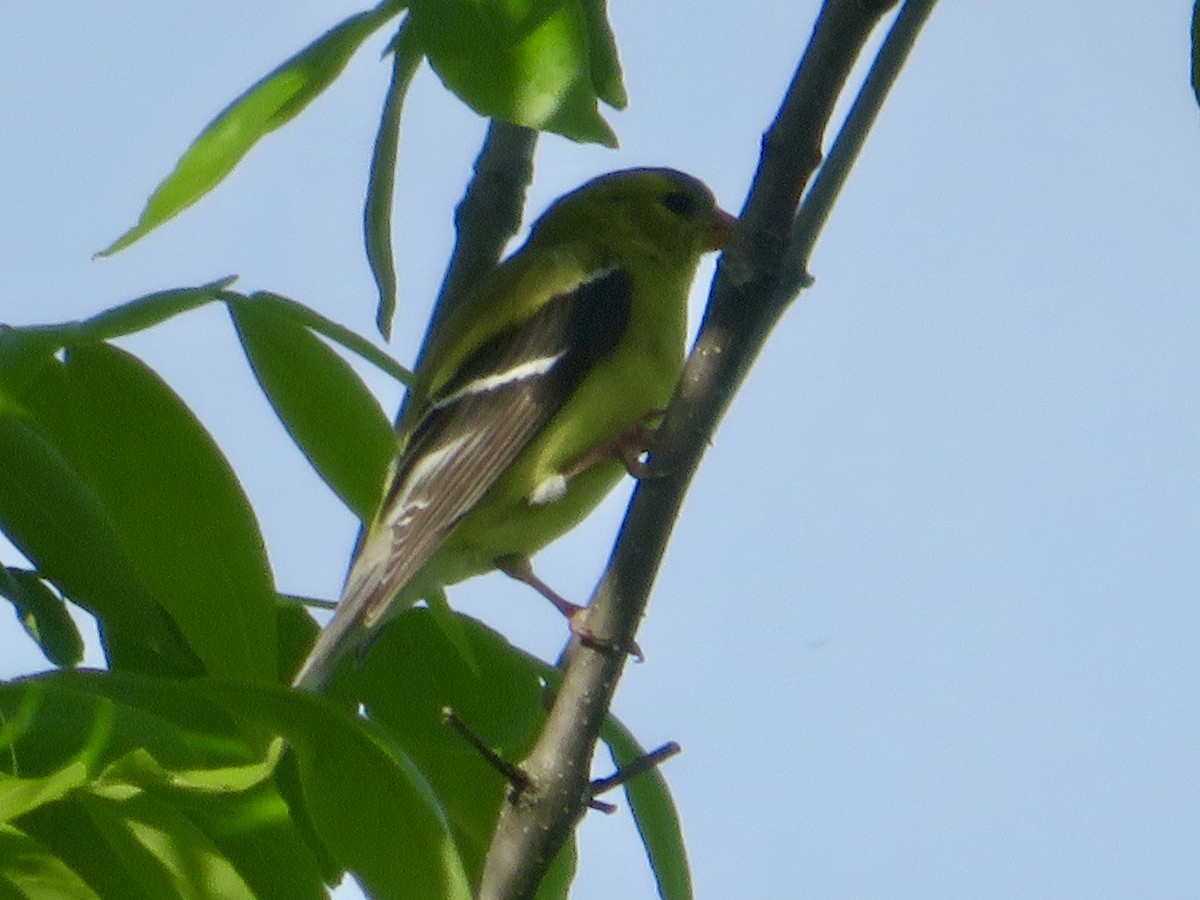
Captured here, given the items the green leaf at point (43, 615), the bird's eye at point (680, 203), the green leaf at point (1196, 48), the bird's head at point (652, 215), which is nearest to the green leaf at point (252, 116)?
the green leaf at point (43, 615)

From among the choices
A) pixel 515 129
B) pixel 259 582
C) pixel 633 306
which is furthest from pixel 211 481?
pixel 633 306

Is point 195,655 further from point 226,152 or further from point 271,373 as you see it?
point 226,152

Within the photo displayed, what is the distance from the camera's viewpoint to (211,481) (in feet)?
5.73

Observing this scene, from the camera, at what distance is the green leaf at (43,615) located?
186 cm

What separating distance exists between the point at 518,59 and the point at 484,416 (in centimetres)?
273

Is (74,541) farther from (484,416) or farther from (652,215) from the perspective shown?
(652,215)

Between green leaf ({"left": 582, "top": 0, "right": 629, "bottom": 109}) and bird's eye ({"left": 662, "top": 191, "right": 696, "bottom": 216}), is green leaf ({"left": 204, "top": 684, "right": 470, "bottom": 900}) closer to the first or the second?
green leaf ({"left": 582, "top": 0, "right": 629, "bottom": 109})

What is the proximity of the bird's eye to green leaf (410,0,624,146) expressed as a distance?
3504 mm

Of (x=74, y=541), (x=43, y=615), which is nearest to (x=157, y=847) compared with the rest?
(x=74, y=541)

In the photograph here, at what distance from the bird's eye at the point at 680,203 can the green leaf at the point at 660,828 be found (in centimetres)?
321

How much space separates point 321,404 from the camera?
187 cm

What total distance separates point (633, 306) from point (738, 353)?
7.80ft

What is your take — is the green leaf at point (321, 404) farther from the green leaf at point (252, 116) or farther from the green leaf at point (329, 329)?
the green leaf at point (252, 116)

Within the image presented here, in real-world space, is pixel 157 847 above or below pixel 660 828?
below
